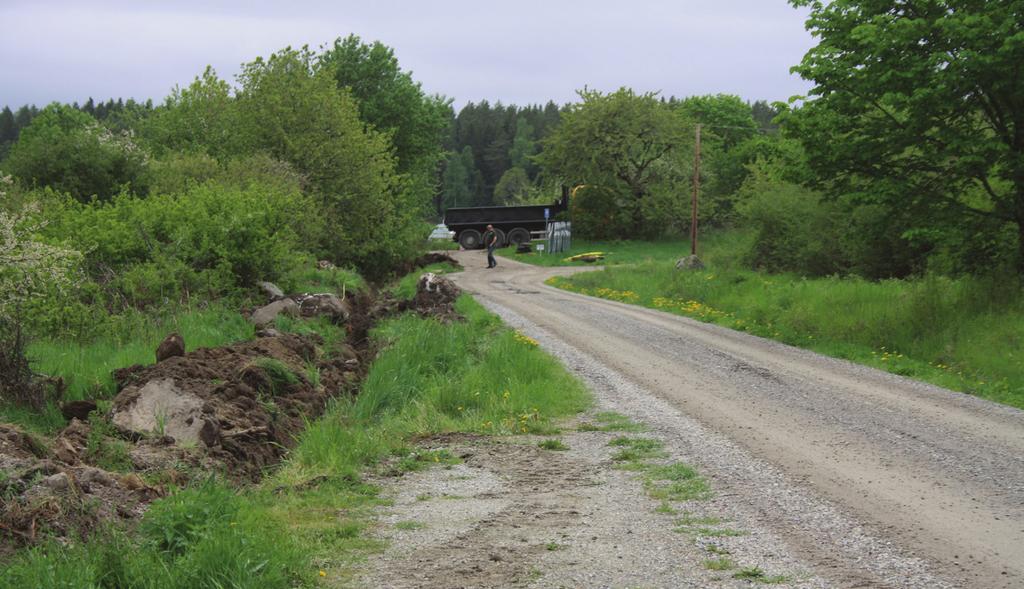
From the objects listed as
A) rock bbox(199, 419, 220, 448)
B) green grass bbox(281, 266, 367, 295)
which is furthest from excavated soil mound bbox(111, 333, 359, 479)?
green grass bbox(281, 266, 367, 295)

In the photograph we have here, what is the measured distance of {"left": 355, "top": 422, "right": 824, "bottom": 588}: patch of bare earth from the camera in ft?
18.1

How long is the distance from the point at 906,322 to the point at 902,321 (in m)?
0.08

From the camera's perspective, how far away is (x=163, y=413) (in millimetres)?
9398

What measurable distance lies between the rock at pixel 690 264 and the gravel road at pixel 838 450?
15.8m

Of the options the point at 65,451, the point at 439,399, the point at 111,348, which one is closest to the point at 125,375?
the point at 111,348

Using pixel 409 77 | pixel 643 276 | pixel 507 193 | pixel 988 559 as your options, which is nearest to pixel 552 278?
pixel 643 276

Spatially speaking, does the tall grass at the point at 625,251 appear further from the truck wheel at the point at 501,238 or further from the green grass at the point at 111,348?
the green grass at the point at 111,348

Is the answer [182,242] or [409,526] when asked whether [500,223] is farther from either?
[409,526]

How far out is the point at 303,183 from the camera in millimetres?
30781

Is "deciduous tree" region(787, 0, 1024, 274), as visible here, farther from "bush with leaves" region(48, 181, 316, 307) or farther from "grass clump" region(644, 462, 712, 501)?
"bush with leaves" region(48, 181, 316, 307)

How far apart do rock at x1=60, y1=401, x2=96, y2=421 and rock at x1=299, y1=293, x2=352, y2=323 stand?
30.2ft

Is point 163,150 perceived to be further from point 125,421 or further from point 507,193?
point 507,193

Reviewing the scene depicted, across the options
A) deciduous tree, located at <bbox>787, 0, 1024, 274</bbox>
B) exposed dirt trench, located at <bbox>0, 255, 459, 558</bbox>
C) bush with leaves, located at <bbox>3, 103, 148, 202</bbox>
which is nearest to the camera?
exposed dirt trench, located at <bbox>0, 255, 459, 558</bbox>

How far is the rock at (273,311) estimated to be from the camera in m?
17.6
